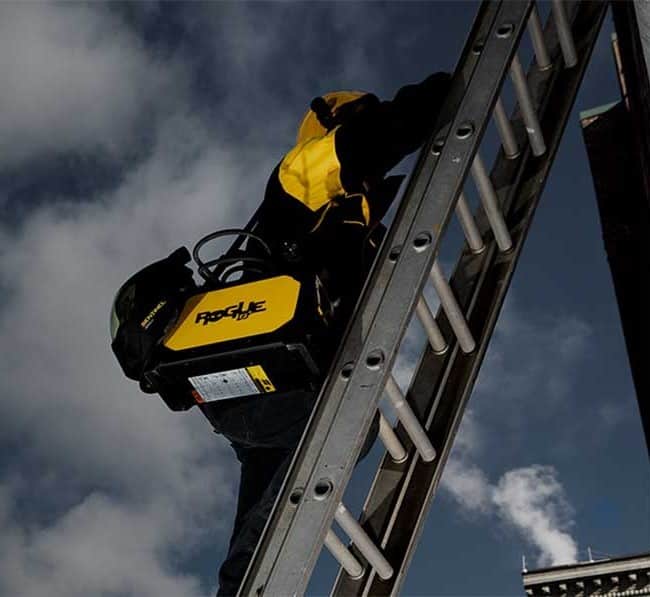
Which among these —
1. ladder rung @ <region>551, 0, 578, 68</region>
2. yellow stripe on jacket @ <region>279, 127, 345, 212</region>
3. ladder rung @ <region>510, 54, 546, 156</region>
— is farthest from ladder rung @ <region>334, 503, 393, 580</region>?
ladder rung @ <region>551, 0, 578, 68</region>

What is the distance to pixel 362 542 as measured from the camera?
2217 millimetres

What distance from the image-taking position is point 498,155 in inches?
125

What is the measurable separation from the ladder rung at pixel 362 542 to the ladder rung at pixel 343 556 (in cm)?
3

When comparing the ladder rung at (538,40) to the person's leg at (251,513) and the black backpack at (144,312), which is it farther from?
the person's leg at (251,513)

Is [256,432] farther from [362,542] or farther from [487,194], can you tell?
[487,194]

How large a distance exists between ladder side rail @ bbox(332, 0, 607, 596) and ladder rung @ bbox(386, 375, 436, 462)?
0.05m

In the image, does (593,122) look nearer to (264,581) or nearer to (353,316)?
(353,316)

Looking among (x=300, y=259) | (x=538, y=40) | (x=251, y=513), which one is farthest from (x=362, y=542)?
(x=538, y=40)

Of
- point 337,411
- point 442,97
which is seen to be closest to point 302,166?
point 442,97

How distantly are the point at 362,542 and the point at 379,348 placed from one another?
0.47 m

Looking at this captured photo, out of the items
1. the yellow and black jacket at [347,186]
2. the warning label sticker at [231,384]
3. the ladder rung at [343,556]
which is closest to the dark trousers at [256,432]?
the warning label sticker at [231,384]

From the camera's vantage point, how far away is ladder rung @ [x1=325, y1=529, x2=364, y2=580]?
2.20m

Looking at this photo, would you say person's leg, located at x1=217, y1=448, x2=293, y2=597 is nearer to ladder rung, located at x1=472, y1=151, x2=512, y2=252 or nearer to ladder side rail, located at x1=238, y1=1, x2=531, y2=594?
ladder side rail, located at x1=238, y1=1, x2=531, y2=594

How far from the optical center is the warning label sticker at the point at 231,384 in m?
2.65
